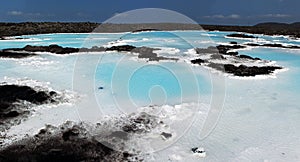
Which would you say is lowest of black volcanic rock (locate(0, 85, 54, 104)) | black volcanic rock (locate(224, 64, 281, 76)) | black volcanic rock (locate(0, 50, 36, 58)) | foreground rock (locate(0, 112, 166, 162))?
foreground rock (locate(0, 112, 166, 162))

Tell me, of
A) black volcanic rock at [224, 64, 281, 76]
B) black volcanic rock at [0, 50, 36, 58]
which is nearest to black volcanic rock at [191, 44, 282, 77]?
black volcanic rock at [224, 64, 281, 76]

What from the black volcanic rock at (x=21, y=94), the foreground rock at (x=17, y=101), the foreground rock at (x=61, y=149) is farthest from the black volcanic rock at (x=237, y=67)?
the foreground rock at (x=61, y=149)

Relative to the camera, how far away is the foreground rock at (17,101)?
9.59 metres

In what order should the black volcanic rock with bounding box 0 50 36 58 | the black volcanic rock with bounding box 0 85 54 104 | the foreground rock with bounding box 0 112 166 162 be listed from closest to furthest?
1. the foreground rock with bounding box 0 112 166 162
2. the black volcanic rock with bounding box 0 85 54 104
3. the black volcanic rock with bounding box 0 50 36 58

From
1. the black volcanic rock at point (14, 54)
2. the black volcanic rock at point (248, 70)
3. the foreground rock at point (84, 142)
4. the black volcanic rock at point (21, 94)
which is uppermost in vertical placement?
the black volcanic rock at point (14, 54)

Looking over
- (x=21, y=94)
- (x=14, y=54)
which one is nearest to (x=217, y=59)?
(x=21, y=94)

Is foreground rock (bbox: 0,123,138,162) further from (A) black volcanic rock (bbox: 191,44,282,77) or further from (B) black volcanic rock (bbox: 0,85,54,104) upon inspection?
(A) black volcanic rock (bbox: 191,44,282,77)

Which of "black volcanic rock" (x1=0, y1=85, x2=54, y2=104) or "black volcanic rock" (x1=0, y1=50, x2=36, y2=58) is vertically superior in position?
"black volcanic rock" (x1=0, y1=50, x2=36, y2=58)

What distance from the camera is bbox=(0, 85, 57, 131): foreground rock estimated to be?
377 inches

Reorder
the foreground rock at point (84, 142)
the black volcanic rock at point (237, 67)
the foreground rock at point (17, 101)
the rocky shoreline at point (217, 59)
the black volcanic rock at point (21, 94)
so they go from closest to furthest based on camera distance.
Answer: the foreground rock at point (84, 142), the foreground rock at point (17, 101), the black volcanic rock at point (21, 94), the black volcanic rock at point (237, 67), the rocky shoreline at point (217, 59)

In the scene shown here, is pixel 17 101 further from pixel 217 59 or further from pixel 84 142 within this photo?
pixel 217 59

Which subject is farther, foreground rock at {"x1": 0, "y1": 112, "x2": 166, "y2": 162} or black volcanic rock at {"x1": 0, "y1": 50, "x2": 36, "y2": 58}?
black volcanic rock at {"x1": 0, "y1": 50, "x2": 36, "y2": 58}

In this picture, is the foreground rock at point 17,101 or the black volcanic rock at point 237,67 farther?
the black volcanic rock at point 237,67

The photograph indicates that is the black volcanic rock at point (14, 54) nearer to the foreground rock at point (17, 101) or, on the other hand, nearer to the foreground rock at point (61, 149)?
the foreground rock at point (17, 101)
